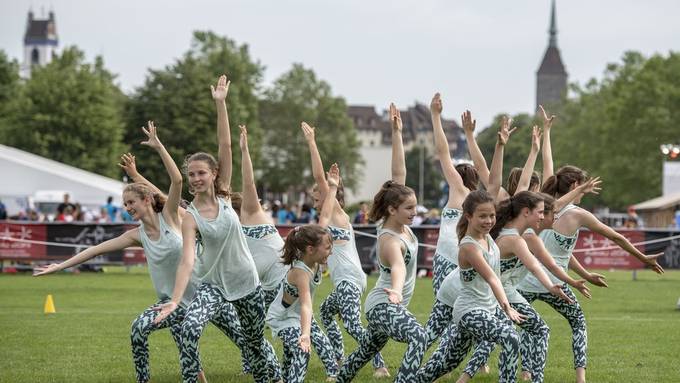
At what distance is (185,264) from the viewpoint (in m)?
9.75

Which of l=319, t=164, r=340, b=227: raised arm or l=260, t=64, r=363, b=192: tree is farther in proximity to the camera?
l=260, t=64, r=363, b=192: tree

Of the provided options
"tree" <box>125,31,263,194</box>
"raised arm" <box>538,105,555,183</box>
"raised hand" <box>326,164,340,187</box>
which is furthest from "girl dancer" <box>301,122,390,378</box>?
"tree" <box>125,31,263,194</box>

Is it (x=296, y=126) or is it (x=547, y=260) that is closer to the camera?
(x=547, y=260)

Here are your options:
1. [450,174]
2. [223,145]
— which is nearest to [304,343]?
[223,145]

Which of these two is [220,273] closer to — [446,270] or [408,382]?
[408,382]

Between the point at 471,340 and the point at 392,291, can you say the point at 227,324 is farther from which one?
the point at 471,340

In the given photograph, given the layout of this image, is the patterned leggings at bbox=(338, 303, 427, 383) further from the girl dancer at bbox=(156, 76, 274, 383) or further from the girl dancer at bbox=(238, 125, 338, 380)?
the girl dancer at bbox=(238, 125, 338, 380)

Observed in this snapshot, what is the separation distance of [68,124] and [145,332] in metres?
71.7

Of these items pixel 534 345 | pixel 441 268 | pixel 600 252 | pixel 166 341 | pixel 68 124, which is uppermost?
pixel 68 124

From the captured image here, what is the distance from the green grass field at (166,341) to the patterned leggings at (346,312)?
1.42 ft

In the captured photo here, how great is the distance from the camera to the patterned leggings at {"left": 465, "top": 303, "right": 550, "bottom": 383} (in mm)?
10578

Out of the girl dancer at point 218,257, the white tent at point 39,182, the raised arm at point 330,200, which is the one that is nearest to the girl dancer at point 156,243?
the girl dancer at point 218,257

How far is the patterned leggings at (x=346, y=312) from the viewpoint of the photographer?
1118cm

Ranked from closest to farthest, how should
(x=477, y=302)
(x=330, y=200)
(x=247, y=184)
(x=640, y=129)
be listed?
(x=477, y=302) → (x=330, y=200) → (x=247, y=184) → (x=640, y=129)
